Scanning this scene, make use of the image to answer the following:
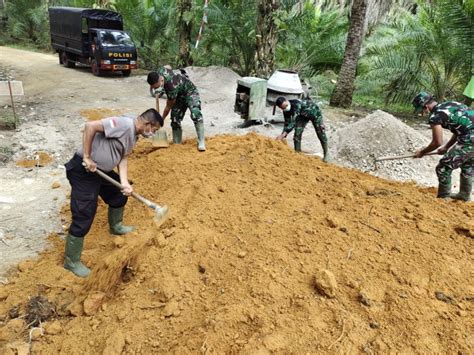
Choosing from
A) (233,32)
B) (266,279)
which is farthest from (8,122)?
(233,32)

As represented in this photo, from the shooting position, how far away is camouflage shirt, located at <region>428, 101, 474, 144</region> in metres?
4.25

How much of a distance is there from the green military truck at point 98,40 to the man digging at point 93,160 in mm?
10151

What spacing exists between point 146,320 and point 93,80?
10798mm

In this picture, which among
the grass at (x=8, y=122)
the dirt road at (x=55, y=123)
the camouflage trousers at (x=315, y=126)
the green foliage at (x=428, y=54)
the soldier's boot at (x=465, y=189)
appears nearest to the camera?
the dirt road at (x=55, y=123)

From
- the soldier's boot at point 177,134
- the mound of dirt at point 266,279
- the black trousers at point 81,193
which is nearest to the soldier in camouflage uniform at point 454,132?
the mound of dirt at point 266,279

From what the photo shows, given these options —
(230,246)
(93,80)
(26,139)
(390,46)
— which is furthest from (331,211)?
(93,80)

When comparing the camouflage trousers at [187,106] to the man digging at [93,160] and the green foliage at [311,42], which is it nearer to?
the man digging at [93,160]

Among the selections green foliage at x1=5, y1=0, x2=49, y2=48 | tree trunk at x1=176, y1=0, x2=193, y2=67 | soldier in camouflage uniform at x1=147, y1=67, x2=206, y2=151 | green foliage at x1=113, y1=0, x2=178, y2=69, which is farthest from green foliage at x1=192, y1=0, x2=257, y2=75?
green foliage at x1=5, y1=0, x2=49, y2=48

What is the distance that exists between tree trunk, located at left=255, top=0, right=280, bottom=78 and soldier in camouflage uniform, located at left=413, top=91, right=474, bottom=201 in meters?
5.82

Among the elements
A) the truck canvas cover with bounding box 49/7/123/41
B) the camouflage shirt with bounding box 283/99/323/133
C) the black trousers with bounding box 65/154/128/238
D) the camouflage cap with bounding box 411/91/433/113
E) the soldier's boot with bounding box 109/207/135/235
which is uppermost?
the truck canvas cover with bounding box 49/7/123/41

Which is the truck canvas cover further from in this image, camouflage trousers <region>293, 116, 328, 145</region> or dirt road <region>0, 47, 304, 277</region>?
camouflage trousers <region>293, 116, 328, 145</region>

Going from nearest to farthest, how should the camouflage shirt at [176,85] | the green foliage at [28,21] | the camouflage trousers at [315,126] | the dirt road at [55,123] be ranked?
the dirt road at [55,123] → the camouflage shirt at [176,85] → the camouflage trousers at [315,126] → the green foliage at [28,21]

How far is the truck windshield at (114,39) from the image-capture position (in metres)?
12.1

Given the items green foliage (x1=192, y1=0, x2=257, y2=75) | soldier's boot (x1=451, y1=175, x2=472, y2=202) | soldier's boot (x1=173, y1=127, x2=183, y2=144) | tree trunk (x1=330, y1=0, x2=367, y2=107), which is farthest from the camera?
green foliage (x1=192, y1=0, x2=257, y2=75)
